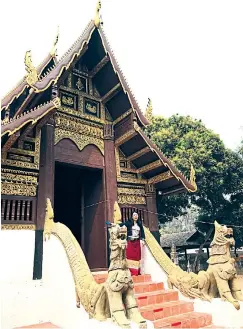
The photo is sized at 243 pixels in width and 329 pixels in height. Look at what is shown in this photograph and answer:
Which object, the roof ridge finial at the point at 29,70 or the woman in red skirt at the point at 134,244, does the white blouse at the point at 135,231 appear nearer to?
the woman in red skirt at the point at 134,244

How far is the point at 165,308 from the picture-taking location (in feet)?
17.0

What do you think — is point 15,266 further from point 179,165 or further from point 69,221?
point 179,165

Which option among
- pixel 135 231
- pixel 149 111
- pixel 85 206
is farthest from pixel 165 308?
pixel 149 111

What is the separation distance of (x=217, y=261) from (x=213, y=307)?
0.75 meters

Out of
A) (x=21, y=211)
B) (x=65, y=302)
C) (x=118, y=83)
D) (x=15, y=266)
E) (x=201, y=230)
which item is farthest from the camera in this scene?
(x=201, y=230)

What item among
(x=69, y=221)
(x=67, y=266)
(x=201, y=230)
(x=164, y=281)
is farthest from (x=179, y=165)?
(x=67, y=266)

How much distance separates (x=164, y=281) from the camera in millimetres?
6277

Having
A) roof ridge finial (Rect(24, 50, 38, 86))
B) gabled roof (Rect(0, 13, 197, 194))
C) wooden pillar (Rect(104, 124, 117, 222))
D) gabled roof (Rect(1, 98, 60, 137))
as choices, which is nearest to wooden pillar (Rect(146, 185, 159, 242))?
gabled roof (Rect(0, 13, 197, 194))

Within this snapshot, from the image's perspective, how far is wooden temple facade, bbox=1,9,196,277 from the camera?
628cm

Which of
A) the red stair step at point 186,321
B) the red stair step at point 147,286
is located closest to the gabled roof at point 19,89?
the red stair step at point 147,286

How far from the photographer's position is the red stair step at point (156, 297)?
17.5 feet

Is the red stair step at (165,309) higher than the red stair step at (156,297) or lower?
lower

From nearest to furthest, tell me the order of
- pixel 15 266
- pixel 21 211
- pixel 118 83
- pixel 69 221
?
pixel 15 266
pixel 21 211
pixel 118 83
pixel 69 221

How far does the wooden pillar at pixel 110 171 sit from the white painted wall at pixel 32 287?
1.83 metres
